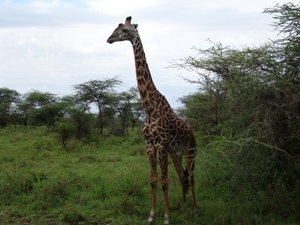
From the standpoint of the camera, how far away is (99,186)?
22.1 feet

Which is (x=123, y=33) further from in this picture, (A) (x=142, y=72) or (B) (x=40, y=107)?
(B) (x=40, y=107)

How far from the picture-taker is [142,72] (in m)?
5.55

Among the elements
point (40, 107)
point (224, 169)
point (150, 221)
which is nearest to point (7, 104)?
point (40, 107)

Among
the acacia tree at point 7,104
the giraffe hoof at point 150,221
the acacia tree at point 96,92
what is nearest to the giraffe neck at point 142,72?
the giraffe hoof at point 150,221

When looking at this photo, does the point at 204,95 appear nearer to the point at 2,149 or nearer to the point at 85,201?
the point at 85,201

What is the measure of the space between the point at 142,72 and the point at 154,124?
2.35 feet

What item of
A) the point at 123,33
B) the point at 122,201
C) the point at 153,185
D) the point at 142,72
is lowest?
the point at 122,201

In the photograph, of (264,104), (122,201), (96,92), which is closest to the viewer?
(264,104)

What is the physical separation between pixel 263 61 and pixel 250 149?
3.33ft

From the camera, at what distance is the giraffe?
209 inches

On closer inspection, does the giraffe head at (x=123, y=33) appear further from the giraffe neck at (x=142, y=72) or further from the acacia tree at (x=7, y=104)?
the acacia tree at (x=7, y=104)

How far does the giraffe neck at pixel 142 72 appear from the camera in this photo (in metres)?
5.52

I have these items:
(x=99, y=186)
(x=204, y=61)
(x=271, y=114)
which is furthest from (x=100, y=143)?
(x=271, y=114)

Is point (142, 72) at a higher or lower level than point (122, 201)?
higher
